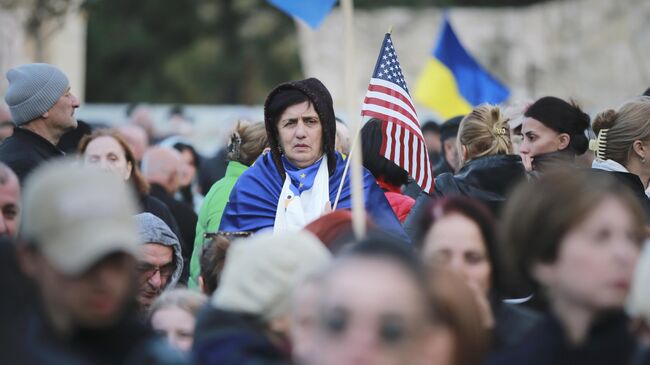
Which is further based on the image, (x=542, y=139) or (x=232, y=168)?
(x=232, y=168)

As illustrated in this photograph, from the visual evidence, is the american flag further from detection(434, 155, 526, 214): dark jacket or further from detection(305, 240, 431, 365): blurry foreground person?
detection(305, 240, 431, 365): blurry foreground person

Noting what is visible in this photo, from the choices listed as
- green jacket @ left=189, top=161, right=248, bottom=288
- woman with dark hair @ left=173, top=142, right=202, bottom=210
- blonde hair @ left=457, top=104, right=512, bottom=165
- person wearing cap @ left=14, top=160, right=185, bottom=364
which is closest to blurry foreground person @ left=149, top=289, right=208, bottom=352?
person wearing cap @ left=14, top=160, right=185, bottom=364

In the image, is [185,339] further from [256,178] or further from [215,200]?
[215,200]

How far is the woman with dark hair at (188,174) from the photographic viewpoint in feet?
42.0

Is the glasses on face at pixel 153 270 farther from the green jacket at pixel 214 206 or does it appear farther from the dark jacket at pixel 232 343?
the dark jacket at pixel 232 343

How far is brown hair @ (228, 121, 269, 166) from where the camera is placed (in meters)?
9.34

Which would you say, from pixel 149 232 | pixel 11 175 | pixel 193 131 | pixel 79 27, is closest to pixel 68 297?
pixel 11 175

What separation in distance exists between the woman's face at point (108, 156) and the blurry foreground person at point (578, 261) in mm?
5075

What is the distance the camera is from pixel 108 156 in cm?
920

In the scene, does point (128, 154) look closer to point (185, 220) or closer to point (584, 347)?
point (185, 220)

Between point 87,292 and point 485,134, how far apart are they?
15.0 ft

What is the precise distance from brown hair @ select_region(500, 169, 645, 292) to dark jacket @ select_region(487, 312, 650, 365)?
0.78ft

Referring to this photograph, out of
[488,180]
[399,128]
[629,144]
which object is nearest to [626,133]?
[629,144]

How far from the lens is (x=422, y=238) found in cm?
518
